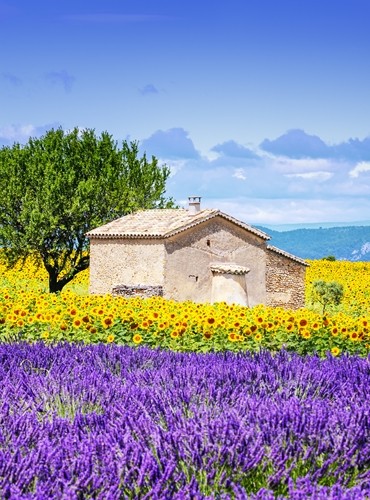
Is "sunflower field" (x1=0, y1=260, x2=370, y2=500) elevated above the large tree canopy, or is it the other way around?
the large tree canopy

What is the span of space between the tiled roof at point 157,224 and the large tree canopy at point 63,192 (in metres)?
1.93

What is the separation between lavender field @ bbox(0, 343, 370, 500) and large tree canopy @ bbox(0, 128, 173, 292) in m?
19.4

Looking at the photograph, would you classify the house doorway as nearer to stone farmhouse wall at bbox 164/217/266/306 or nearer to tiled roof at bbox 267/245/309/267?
stone farmhouse wall at bbox 164/217/266/306

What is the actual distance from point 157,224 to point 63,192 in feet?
15.7

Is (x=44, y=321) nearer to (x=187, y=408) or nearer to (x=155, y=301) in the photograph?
(x=155, y=301)

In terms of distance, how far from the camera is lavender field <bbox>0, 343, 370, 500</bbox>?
3.08 metres

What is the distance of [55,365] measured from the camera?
6.22 metres

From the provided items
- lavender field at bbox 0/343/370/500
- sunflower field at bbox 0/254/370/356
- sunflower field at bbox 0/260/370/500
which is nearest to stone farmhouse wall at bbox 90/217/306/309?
sunflower field at bbox 0/254/370/356

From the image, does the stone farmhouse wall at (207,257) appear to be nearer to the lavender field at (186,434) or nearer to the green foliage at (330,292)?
the green foliage at (330,292)

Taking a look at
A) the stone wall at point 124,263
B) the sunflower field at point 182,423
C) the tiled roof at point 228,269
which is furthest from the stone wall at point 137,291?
the sunflower field at point 182,423

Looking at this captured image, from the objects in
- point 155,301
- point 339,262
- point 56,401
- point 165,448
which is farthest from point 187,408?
point 339,262

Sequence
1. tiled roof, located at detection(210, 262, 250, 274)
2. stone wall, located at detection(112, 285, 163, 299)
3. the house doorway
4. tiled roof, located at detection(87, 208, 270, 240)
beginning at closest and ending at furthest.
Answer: stone wall, located at detection(112, 285, 163, 299) < tiled roof, located at detection(87, 208, 270, 240) < the house doorway < tiled roof, located at detection(210, 262, 250, 274)

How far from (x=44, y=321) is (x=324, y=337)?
3.80m

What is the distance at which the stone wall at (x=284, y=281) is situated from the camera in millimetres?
24328
